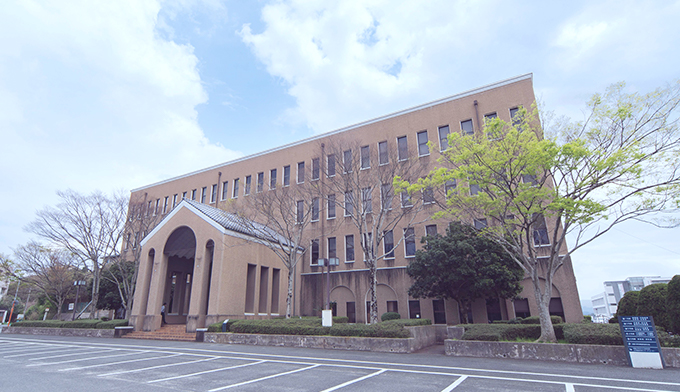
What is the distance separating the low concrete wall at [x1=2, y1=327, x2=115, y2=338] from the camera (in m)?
20.4

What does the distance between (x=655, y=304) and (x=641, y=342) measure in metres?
3.99

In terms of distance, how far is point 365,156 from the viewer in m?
25.7

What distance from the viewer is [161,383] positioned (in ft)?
22.7

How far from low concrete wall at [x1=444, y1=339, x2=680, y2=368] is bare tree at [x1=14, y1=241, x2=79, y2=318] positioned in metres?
30.4

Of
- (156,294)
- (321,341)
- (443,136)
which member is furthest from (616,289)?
(156,294)

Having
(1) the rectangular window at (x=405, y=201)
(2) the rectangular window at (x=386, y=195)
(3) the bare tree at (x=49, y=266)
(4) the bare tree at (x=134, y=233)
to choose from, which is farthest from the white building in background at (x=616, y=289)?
(3) the bare tree at (x=49, y=266)

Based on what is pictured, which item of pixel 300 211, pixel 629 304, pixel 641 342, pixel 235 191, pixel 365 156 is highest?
pixel 365 156

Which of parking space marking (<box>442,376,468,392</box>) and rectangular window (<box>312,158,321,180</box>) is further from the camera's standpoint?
rectangular window (<box>312,158,321,180</box>)

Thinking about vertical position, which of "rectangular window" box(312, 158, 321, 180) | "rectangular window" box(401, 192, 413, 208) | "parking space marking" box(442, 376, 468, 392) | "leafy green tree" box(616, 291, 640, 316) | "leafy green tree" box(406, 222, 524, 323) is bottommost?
"parking space marking" box(442, 376, 468, 392)

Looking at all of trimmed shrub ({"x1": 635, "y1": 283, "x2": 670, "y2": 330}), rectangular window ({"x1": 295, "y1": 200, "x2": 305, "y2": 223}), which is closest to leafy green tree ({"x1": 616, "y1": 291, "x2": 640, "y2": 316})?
trimmed shrub ({"x1": 635, "y1": 283, "x2": 670, "y2": 330})

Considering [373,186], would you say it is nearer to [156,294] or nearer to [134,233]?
[156,294]

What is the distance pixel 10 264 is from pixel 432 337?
32284 mm

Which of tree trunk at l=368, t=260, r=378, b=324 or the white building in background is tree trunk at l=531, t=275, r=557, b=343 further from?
the white building in background

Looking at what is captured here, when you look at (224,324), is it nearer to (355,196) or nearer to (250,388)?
(355,196)
